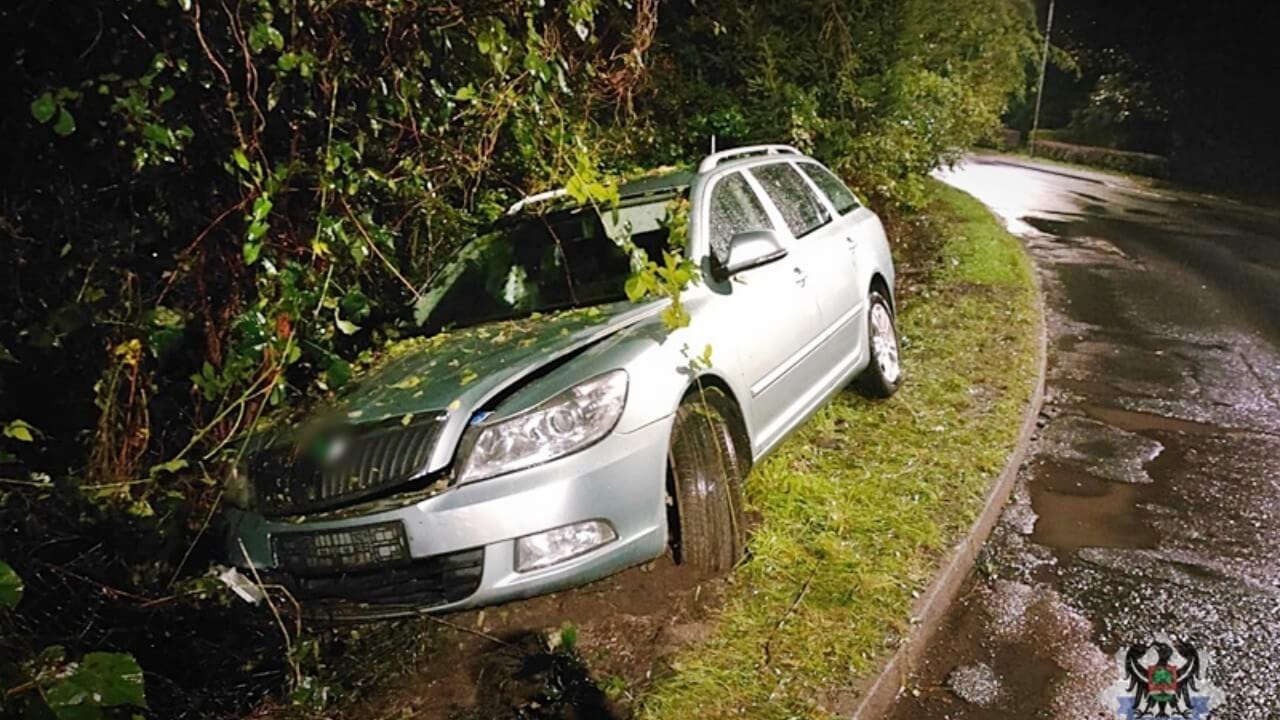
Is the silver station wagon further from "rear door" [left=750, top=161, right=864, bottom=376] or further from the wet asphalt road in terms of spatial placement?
the wet asphalt road

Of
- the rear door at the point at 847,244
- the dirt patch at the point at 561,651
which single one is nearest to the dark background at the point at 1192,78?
the rear door at the point at 847,244

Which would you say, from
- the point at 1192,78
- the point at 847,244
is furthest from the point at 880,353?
the point at 1192,78

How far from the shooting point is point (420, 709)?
122 inches

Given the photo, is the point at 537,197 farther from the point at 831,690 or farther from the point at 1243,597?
the point at 1243,597

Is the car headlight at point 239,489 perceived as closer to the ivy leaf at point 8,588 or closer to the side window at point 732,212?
the ivy leaf at point 8,588

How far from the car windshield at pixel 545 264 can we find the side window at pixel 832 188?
1.81 meters

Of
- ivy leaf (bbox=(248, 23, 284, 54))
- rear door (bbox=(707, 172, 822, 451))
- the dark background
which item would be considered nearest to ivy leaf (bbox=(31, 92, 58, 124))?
ivy leaf (bbox=(248, 23, 284, 54))

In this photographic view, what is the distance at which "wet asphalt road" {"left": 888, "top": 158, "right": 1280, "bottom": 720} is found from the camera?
328 centimetres

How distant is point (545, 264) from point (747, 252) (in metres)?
1.04

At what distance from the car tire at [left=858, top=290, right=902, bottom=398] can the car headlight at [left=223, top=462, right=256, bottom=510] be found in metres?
3.80

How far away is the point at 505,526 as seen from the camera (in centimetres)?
312

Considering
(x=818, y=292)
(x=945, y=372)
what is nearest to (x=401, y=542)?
(x=818, y=292)

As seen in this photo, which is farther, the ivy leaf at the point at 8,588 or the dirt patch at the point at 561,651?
the dirt patch at the point at 561,651

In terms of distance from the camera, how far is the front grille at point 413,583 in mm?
3141
